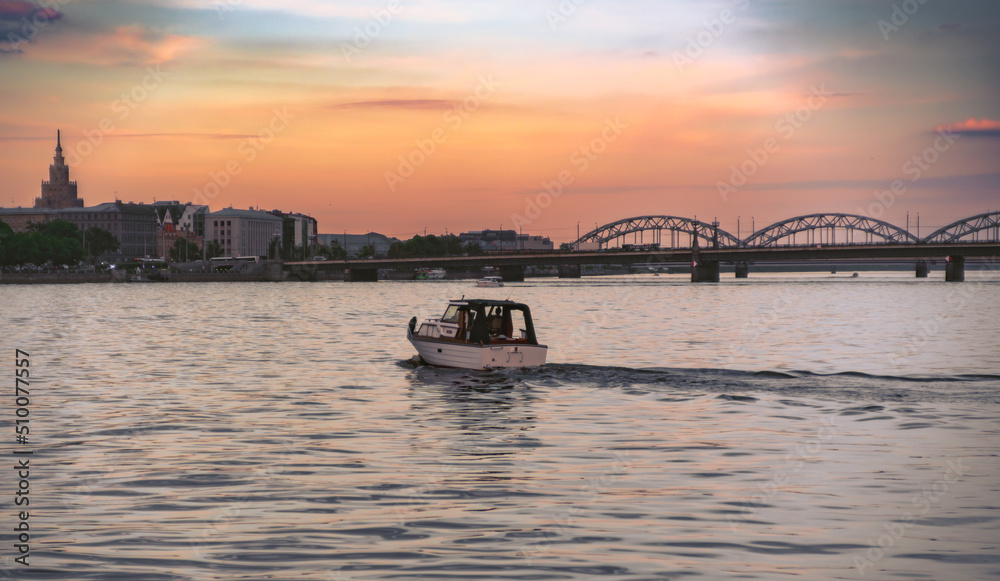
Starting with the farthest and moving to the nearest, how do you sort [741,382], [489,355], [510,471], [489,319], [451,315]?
[451,315], [489,319], [489,355], [741,382], [510,471]

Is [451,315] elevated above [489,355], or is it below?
above

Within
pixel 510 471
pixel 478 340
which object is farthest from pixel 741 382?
pixel 510 471

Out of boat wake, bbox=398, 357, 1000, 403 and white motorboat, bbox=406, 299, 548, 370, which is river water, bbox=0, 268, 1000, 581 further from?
white motorboat, bbox=406, 299, 548, 370

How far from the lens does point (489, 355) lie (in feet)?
118

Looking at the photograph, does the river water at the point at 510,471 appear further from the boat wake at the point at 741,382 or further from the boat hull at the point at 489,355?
the boat hull at the point at 489,355

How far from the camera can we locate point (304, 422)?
24.8 m

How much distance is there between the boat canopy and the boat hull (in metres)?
0.36

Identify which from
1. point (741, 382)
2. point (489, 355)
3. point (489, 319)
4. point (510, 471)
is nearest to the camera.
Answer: point (510, 471)

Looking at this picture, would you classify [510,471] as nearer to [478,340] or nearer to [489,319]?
[478,340]

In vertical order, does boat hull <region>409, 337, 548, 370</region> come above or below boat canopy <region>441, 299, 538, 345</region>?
below

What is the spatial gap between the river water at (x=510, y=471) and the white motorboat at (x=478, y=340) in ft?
1.97

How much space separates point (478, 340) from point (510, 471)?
17897 mm

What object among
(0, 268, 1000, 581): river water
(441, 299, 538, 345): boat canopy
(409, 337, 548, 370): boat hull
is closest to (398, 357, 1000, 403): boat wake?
(0, 268, 1000, 581): river water

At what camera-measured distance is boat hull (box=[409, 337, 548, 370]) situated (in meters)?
35.9
